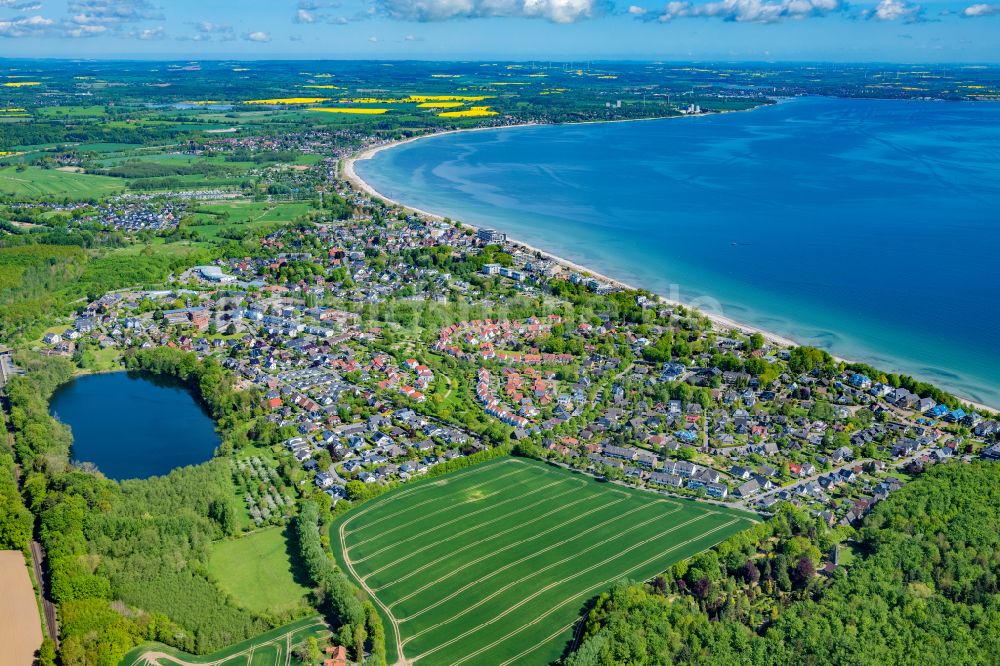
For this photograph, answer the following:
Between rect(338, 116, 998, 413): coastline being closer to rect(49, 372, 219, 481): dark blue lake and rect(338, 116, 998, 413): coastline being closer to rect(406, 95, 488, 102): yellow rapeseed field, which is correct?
rect(49, 372, 219, 481): dark blue lake

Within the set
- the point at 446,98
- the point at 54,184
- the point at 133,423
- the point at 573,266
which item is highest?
the point at 446,98

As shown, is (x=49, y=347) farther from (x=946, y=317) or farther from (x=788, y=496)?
Answer: (x=946, y=317)

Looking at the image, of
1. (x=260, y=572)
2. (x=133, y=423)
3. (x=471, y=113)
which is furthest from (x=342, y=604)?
(x=471, y=113)

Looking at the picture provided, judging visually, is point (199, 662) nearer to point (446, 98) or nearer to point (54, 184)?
point (54, 184)

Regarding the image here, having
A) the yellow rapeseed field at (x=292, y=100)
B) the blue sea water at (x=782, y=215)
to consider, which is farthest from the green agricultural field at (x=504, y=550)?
the yellow rapeseed field at (x=292, y=100)

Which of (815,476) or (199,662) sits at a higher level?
(815,476)

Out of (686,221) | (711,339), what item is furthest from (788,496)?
(686,221)
